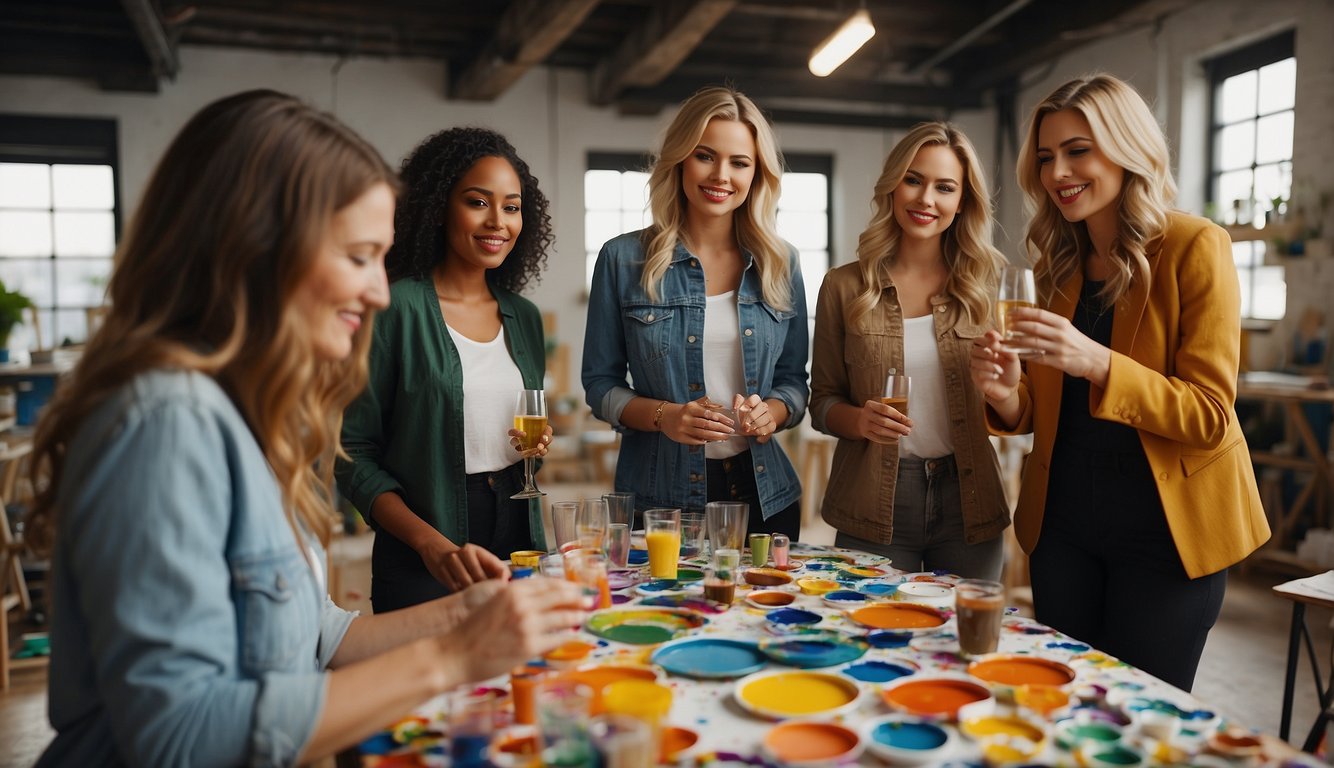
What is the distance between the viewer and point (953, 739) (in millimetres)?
1246

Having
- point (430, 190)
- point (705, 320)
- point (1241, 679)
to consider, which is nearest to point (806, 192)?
point (1241, 679)

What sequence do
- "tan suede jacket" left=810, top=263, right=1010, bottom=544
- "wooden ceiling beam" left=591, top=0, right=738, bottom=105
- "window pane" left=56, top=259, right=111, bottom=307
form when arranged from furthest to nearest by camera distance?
"window pane" left=56, top=259, right=111, bottom=307 < "wooden ceiling beam" left=591, top=0, right=738, bottom=105 < "tan suede jacket" left=810, top=263, right=1010, bottom=544

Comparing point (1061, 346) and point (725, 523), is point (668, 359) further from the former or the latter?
point (1061, 346)

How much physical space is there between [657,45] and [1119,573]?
17.8 feet

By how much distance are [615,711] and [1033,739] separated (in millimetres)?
525

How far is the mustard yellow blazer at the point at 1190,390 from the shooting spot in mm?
1973

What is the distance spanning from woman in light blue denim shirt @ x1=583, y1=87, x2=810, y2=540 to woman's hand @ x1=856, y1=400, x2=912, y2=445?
0.26m

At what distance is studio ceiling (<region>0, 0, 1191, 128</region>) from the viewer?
6582mm

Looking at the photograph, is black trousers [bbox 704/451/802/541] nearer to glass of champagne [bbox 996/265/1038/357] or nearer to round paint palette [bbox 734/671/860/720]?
glass of champagne [bbox 996/265/1038/357]

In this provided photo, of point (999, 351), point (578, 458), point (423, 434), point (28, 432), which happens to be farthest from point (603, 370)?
point (578, 458)

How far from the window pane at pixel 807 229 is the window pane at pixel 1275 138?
149 inches

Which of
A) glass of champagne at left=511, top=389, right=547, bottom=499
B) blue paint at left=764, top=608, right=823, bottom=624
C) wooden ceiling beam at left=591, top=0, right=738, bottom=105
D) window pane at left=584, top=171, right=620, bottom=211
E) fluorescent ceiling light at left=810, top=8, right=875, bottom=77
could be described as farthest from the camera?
window pane at left=584, top=171, right=620, bottom=211

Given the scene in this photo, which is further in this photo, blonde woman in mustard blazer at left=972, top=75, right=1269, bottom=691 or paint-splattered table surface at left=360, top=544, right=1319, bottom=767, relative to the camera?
blonde woman in mustard blazer at left=972, top=75, right=1269, bottom=691

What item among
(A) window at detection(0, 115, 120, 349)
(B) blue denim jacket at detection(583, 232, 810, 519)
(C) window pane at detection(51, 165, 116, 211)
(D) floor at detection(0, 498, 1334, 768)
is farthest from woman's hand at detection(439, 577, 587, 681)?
(C) window pane at detection(51, 165, 116, 211)
